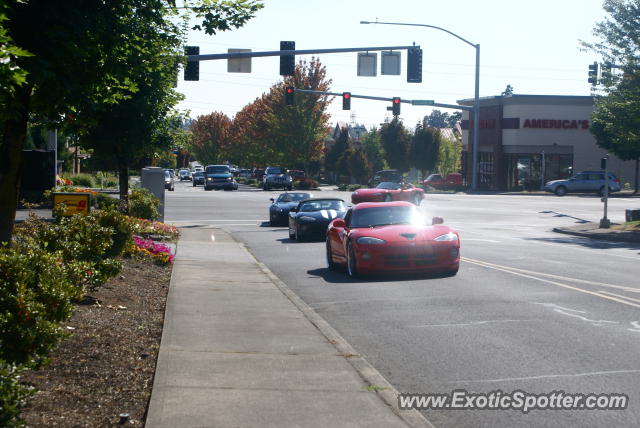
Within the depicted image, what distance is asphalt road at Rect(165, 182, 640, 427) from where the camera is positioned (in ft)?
24.3

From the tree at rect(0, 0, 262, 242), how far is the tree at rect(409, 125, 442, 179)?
250 ft

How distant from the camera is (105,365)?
7.72 m

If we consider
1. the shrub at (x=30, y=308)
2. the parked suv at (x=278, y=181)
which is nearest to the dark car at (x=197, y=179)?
the parked suv at (x=278, y=181)

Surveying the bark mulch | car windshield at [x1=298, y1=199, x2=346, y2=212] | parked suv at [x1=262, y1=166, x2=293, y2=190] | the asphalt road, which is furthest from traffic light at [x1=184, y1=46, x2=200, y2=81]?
parked suv at [x1=262, y1=166, x2=293, y2=190]

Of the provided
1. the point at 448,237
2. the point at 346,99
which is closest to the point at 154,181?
the point at 448,237

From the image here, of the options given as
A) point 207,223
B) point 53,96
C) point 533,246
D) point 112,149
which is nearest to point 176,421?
point 53,96

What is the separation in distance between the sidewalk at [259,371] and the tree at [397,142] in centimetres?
7708

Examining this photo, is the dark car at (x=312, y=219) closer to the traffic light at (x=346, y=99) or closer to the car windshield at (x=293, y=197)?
the car windshield at (x=293, y=197)

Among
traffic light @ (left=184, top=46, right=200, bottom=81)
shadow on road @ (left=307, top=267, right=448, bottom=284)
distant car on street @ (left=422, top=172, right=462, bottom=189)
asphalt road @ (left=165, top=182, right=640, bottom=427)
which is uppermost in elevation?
traffic light @ (left=184, top=46, right=200, bottom=81)

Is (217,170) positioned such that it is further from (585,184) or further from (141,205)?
(141,205)

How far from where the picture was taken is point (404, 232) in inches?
608

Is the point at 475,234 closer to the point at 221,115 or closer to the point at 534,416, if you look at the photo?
the point at 534,416

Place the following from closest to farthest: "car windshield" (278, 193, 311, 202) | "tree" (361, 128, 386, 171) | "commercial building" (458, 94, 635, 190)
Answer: "car windshield" (278, 193, 311, 202)
"commercial building" (458, 94, 635, 190)
"tree" (361, 128, 386, 171)

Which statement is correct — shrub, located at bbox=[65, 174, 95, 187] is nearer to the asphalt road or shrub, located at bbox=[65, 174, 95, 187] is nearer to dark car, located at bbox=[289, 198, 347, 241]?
dark car, located at bbox=[289, 198, 347, 241]
